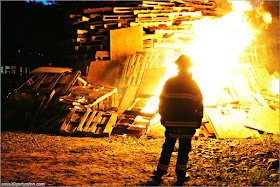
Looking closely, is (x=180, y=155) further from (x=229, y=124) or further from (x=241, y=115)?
(x=241, y=115)

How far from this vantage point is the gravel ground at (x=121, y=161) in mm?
4098

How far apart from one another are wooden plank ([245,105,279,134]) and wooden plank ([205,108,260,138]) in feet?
0.62

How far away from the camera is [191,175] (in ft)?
14.3

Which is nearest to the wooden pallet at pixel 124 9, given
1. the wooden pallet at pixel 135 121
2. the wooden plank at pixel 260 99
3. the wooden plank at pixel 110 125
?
the wooden pallet at pixel 135 121

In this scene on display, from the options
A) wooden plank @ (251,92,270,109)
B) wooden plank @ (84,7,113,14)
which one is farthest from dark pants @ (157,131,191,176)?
wooden plank @ (84,7,113,14)

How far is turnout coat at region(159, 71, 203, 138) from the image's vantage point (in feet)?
12.3

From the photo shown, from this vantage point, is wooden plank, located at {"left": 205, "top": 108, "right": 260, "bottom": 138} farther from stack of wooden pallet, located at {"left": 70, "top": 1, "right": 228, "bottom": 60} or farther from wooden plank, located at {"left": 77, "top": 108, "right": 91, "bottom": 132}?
stack of wooden pallet, located at {"left": 70, "top": 1, "right": 228, "bottom": 60}

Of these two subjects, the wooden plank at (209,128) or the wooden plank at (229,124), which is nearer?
the wooden plank at (229,124)

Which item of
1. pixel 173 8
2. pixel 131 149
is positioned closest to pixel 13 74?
pixel 173 8

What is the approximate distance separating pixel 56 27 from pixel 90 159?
12719 mm

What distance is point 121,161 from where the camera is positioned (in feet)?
16.6

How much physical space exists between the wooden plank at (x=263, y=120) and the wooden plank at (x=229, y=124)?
0.19 m

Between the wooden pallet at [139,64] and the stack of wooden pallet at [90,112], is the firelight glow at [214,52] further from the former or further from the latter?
the stack of wooden pallet at [90,112]

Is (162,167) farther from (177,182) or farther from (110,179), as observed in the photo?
(110,179)
